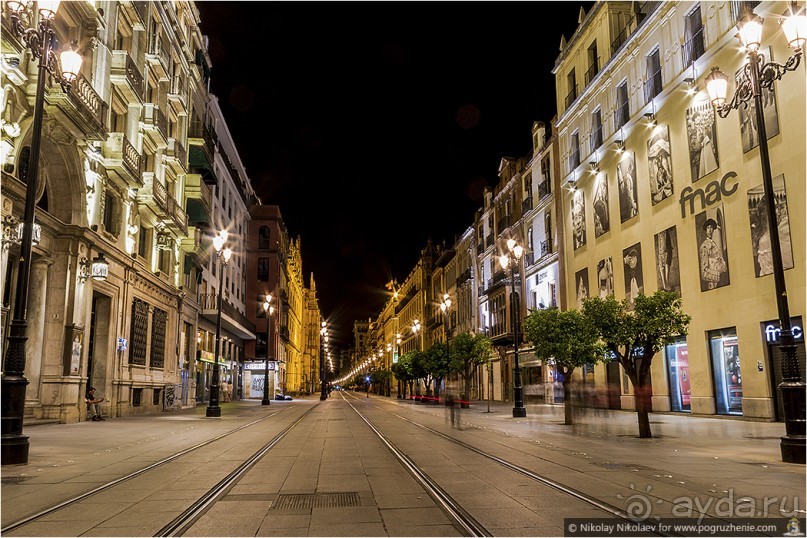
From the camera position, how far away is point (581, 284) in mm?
35281

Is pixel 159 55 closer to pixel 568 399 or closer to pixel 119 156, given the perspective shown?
pixel 119 156

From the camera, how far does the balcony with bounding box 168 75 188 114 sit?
33.7 metres

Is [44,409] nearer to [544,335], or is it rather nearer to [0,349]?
[0,349]

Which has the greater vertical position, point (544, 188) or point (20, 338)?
point (544, 188)

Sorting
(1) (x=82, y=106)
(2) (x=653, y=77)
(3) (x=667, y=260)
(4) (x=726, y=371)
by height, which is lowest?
(4) (x=726, y=371)

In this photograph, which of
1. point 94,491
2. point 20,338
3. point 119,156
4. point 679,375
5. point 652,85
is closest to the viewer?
point 94,491

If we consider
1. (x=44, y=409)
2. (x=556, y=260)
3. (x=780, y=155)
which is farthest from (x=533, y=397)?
(x=44, y=409)

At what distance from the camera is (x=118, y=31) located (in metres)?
26.8

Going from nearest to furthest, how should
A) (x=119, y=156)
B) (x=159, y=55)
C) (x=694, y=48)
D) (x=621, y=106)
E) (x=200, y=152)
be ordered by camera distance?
(x=119, y=156), (x=694, y=48), (x=159, y=55), (x=621, y=106), (x=200, y=152)

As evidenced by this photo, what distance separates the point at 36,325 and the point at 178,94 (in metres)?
18.7

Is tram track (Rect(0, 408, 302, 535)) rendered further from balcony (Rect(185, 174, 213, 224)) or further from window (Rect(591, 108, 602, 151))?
window (Rect(591, 108, 602, 151))

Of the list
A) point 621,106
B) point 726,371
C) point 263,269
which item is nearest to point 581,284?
point 621,106

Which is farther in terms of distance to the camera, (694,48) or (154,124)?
(154,124)

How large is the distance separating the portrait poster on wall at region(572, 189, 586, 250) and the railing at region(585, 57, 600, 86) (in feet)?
21.2
